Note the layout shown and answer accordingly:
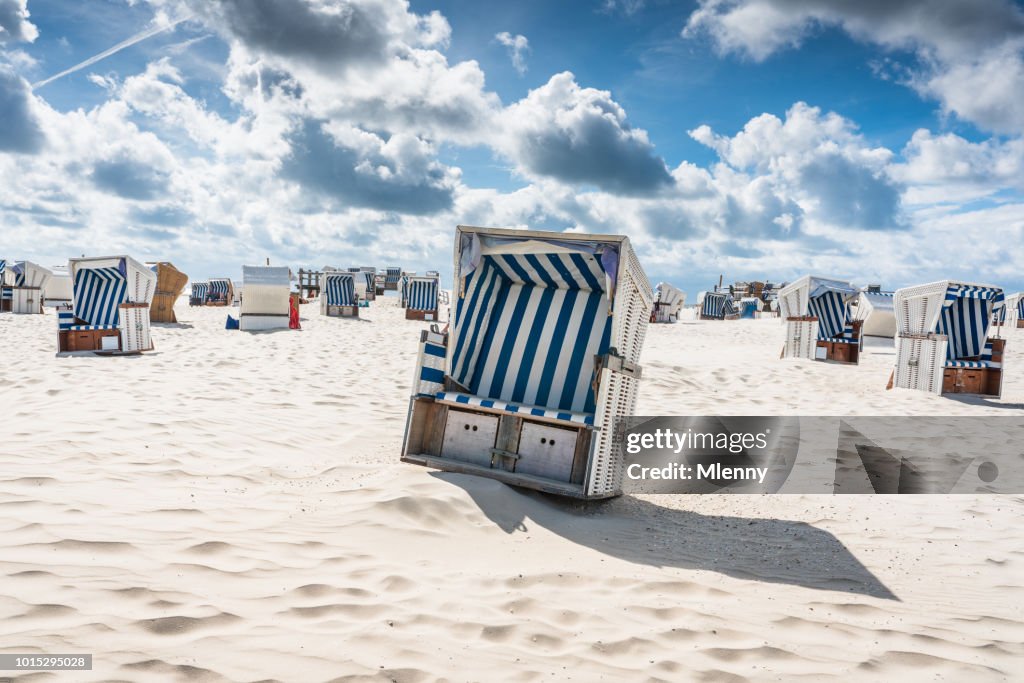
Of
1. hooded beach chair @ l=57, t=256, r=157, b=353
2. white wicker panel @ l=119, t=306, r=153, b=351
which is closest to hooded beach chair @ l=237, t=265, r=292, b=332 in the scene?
hooded beach chair @ l=57, t=256, r=157, b=353

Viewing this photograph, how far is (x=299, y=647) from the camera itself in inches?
94.1

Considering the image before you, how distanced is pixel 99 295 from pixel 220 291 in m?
23.0

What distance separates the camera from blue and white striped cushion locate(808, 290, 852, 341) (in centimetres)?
1622

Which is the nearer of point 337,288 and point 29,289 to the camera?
point 29,289

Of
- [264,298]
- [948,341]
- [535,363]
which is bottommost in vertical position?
[535,363]

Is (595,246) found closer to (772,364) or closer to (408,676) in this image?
(408,676)

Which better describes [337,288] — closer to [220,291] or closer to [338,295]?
[338,295]

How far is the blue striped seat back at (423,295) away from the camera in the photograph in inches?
950

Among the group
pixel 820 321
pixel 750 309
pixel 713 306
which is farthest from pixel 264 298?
pixel 750 309

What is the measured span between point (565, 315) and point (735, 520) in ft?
7.09

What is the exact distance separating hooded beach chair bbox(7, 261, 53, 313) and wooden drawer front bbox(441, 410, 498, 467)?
24236 millimetres

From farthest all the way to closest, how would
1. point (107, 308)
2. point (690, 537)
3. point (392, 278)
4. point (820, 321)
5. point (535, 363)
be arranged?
1. point (392, 278)
2. point (820, 321)
3. point (107, 308)
4. point (535, 363)
5. point (690, 537)

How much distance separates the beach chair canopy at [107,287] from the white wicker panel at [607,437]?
435 inches

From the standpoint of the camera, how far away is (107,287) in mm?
12500
